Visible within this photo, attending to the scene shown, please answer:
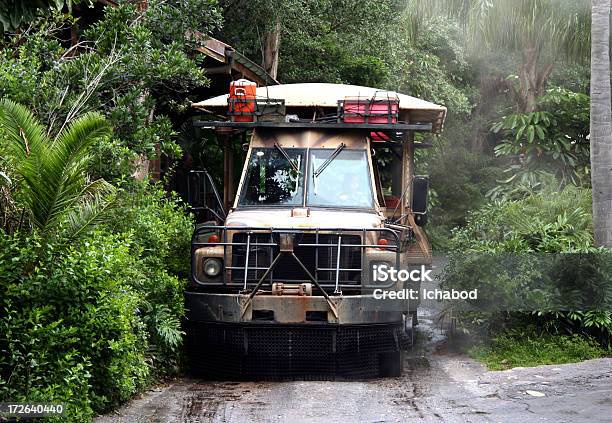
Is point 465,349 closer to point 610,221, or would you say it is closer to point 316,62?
point 610,221

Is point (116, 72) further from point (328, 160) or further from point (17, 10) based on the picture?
point (17, 10)

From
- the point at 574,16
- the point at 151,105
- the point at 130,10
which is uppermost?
the point at 574,16

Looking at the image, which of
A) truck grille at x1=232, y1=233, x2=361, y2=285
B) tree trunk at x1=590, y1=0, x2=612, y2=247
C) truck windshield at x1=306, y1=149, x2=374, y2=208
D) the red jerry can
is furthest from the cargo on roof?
truck grille at x1=232, y1=233, x2=361, y2=285

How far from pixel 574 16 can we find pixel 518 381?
8425mm

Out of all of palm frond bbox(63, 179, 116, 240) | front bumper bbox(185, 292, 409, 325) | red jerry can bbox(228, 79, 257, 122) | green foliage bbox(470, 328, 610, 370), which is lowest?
green foliage bbox(470, 328, 610, 370)

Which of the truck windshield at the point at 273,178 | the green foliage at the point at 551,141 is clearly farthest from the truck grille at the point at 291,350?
the green foliage at the point at 551,141

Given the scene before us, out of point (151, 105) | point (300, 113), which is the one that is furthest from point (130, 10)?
point (300, 113)

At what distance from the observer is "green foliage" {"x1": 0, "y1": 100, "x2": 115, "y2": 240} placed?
7.43 metres

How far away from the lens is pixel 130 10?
1151 cm

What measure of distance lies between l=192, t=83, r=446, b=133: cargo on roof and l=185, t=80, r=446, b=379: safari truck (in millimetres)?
25

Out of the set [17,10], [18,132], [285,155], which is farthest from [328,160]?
[17,10]

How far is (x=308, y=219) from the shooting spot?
1030 centimetres

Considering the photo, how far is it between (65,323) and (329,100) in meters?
5.42

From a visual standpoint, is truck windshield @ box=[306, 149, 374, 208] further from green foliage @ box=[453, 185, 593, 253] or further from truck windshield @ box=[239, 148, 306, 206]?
green foliage @ box=[453, 185, 593, 253]
